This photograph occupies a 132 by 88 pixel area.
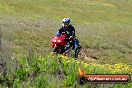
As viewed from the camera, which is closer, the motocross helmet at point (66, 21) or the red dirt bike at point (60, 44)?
the motocross helmet at point (66, 21)

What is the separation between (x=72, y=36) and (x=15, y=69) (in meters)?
13.9

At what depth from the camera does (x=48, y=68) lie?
906cm

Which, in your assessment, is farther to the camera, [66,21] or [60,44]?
[60,44]

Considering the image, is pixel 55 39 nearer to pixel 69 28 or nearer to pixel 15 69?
pixel 69 28

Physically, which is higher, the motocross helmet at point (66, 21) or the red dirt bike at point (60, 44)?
the motocross helmet at point (66, 21)

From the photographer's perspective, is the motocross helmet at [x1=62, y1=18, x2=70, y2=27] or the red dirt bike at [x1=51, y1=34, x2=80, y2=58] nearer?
the motocross helmet at [x1=62, y1=18, x2=70, y2=27]

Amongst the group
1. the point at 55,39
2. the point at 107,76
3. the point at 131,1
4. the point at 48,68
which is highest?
the point at 107,76

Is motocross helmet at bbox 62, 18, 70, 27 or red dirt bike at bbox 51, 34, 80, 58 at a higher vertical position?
motocross helmet at bbox 62, 18, 70, 27

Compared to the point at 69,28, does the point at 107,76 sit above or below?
above

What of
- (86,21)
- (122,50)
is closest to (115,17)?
(86,21)

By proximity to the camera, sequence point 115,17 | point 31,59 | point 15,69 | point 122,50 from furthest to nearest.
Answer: point 115,17 → point 122,50 → point 31,59 → point 15,69

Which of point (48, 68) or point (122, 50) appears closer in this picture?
point (48, 68)

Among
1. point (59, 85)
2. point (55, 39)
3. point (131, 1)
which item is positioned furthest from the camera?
point (131, 1)

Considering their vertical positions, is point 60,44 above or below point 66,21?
below
